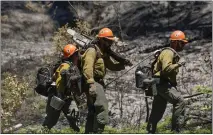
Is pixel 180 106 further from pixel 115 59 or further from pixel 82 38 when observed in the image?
pixel 82 38

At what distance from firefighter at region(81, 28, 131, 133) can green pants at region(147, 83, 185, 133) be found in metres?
1.06

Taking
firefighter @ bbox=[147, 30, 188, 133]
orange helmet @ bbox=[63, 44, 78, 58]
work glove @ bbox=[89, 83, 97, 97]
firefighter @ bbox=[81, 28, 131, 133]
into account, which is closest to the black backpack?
orange helmet @ bbox=[63, 44, 78, 58]

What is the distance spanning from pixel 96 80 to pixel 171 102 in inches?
51.9

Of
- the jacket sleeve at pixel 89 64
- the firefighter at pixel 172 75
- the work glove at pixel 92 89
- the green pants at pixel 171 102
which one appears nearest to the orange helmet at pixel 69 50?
the jacket sleeve at pixel 89 64

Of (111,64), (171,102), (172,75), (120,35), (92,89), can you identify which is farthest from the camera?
(120,35)

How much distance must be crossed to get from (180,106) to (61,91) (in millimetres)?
1965

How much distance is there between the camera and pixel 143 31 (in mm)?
20906

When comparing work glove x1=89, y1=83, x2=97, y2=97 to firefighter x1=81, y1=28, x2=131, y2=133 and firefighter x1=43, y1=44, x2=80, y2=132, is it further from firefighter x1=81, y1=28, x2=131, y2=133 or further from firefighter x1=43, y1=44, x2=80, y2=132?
firefighter x1=43, y1=44, x2=80, y2=132

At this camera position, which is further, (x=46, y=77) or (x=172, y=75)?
(x=46, y=77)

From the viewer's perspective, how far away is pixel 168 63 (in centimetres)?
830

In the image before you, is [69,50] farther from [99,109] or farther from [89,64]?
[99,109]

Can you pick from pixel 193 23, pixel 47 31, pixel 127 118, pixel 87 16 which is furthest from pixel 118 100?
pixel 47 31

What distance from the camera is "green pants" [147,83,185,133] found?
8.50 metres

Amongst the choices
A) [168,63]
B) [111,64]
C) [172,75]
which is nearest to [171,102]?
[172,75]
